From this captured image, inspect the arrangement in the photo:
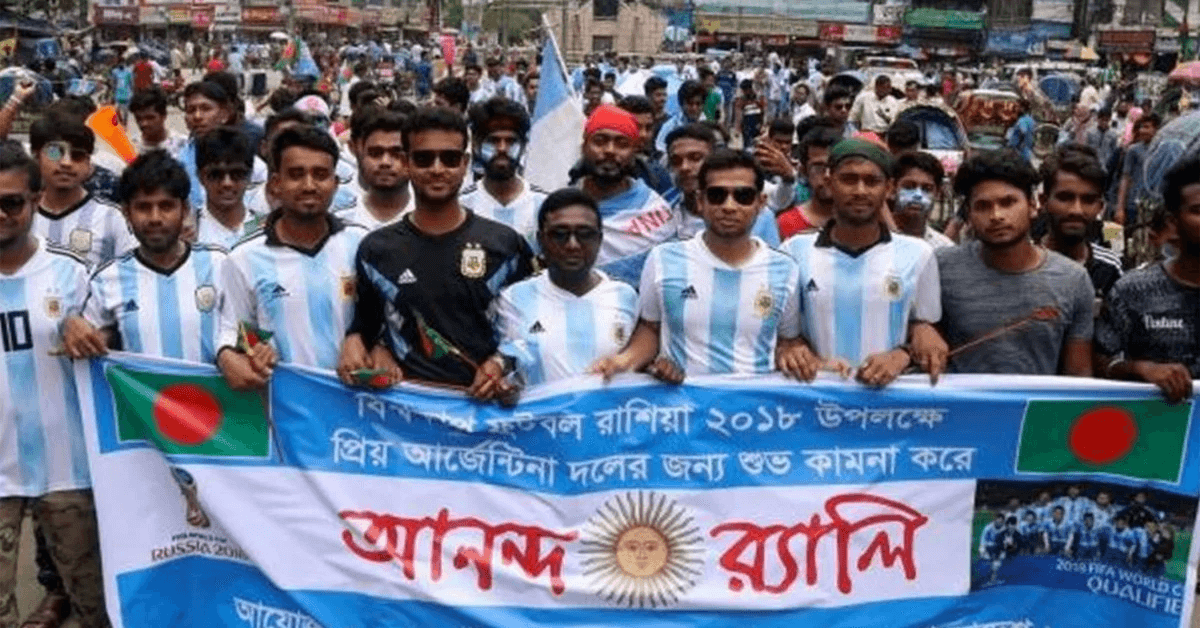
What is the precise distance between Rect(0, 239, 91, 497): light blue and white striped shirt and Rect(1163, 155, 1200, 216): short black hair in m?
3.61

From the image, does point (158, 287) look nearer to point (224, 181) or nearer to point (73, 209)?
point (224, 181)

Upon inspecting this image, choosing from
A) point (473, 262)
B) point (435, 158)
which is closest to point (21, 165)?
point (435, 158)

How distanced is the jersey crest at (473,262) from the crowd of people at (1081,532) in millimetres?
1852

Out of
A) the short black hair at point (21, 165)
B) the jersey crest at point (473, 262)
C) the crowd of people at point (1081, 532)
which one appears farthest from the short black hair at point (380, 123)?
the crowd of people at point (1081, 532)

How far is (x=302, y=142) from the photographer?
15.1ft

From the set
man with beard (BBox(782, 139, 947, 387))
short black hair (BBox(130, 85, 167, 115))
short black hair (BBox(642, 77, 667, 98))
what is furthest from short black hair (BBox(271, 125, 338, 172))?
short black hair (BBox(642, 77, 667, 98))

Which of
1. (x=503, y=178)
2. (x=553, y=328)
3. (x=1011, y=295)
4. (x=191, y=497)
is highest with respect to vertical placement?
(x=503, y=178)

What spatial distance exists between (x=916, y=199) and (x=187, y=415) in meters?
2.95

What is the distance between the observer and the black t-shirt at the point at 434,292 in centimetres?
443

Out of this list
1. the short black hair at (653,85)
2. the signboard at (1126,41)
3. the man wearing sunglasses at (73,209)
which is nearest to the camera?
the man wearing sunglasses at (73,209)

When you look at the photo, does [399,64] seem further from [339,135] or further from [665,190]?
[665,190]

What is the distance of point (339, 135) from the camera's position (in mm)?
11523

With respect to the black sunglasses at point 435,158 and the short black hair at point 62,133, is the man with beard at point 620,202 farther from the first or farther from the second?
the short black hair at point 62,133

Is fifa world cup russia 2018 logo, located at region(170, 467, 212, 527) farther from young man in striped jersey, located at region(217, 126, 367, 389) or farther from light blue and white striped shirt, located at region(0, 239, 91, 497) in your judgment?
young man in striped jersey, located at region(217, 126, 367, 389)
